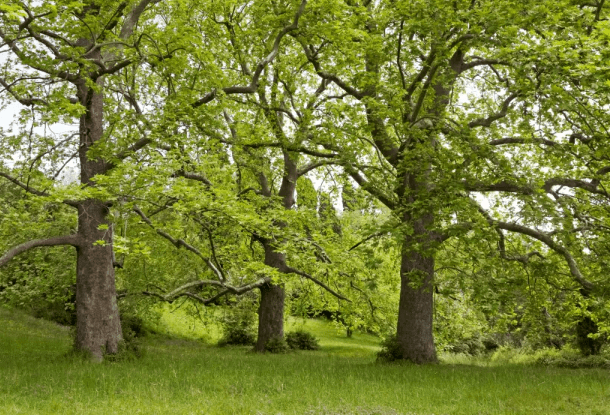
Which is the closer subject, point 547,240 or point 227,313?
point 547,240

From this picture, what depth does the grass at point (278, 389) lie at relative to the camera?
8.62 metres

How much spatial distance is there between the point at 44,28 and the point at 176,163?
4.51 metres

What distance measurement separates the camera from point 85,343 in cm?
1405

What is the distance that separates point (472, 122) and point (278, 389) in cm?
971

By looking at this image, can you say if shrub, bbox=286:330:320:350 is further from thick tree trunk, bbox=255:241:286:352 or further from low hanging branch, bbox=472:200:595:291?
low hanging branch, bbox=472:200:595:291

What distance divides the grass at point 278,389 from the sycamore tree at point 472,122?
2240mm

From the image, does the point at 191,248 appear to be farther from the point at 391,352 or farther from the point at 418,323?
the point at 418,323

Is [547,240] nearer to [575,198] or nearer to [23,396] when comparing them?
[575,198]

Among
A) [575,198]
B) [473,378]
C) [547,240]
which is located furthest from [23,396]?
[575,198]

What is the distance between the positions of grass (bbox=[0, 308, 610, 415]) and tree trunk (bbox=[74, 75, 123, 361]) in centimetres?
92

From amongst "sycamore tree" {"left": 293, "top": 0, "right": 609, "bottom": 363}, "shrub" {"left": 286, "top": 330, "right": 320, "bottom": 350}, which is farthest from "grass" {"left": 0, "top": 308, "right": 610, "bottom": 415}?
"shrub" {"left": 286, "top": 330, "right": 320, "bottom": 350}

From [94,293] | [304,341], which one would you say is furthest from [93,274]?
[304,341]

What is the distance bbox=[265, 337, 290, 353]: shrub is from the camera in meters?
20.1

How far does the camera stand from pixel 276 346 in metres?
20.2
